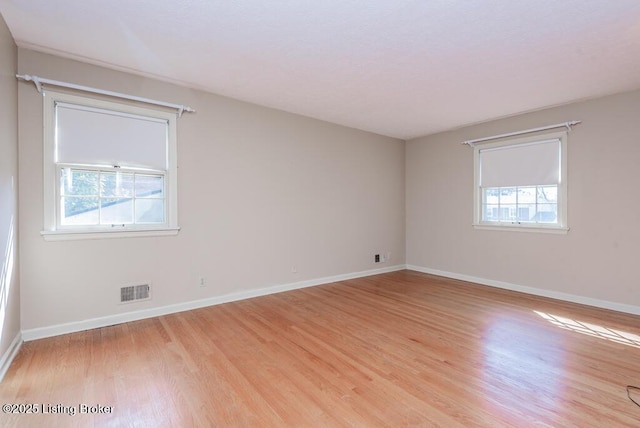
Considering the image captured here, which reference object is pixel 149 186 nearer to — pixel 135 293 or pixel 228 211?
pixel 228 211

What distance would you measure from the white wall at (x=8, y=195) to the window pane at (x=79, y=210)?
35cm

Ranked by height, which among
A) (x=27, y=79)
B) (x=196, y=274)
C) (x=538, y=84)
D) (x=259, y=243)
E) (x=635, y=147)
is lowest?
(x=196, y=274)

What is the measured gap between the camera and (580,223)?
3920 mm

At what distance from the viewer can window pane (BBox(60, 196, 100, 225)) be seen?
291cm

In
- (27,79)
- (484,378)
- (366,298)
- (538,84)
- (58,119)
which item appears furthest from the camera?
(366,298)

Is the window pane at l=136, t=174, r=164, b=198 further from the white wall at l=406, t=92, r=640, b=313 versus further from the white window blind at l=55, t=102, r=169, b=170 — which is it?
the white wall at l=406, t=92, r=640, b=313

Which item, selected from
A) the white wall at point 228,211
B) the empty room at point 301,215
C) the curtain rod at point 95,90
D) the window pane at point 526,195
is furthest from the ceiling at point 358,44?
the window pane at point 526,195

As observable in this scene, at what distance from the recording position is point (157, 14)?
7.24ft

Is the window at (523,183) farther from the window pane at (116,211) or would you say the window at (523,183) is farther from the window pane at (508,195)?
the window pane at (116,211)

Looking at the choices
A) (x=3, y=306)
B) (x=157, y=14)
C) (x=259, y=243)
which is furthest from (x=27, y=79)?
(x=259, y=243)

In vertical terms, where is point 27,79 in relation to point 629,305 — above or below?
above

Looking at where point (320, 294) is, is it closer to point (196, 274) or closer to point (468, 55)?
point (196, 274)

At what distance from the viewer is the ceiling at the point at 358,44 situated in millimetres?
2143

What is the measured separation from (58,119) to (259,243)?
2443 millimetres
